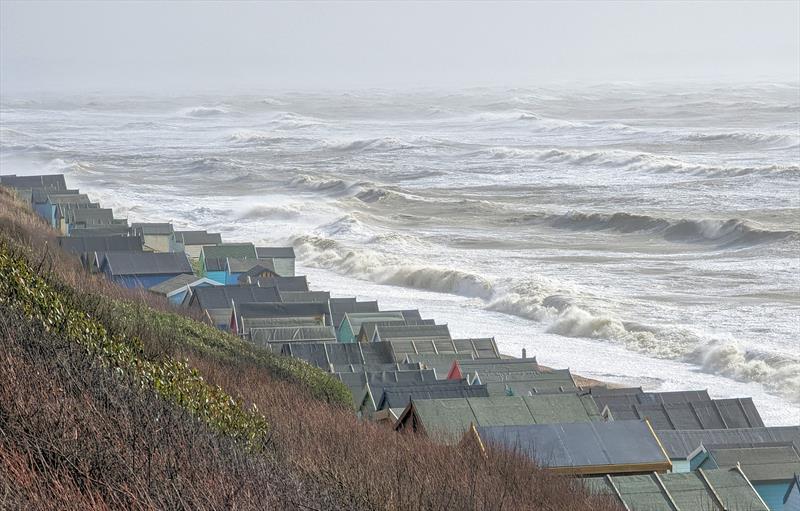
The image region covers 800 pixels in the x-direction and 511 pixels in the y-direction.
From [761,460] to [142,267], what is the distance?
20571 mm

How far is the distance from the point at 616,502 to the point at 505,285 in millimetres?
27253

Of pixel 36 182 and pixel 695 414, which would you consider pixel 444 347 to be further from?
pixel 36 182

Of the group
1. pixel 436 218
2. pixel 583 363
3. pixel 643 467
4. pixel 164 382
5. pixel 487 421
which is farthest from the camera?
pixel 436 218

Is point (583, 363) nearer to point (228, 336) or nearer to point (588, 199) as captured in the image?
point (228, 336)

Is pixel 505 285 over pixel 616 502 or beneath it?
beneath

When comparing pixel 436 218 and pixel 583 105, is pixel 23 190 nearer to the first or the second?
pixel 436 218

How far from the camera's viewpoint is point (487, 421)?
18.4 m

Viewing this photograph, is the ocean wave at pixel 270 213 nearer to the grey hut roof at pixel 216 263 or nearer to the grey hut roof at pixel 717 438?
the grey hut roof at pixel 216 263

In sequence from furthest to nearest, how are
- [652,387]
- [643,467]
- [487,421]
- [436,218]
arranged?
[436,218] < [652,387] < [487,421] < [643,467]

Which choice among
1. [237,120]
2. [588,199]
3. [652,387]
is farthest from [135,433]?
[237,120]

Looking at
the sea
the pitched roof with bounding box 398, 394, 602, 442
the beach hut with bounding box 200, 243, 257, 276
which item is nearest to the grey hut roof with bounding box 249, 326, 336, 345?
the sea

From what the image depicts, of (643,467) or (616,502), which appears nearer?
(616,502)

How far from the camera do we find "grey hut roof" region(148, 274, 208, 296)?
3281cm

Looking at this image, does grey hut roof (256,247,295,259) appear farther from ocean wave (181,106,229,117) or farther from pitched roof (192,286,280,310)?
ocean wave (181,106,229,117)
